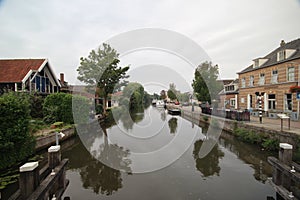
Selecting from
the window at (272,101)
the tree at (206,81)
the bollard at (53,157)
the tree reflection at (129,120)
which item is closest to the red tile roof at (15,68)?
the tree reflection at (129,120)

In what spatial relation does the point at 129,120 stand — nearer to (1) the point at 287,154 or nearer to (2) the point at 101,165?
(2) the point at 101,165

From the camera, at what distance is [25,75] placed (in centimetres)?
1620

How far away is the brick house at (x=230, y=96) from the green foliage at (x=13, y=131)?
81.2 ft

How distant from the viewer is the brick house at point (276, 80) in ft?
48.6

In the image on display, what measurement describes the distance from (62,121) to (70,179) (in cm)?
785

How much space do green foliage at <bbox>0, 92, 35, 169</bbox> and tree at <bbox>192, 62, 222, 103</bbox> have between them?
20.1 m

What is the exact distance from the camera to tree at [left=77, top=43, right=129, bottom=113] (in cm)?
2169

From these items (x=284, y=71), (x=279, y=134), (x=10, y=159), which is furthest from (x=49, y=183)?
(x=284, y=71)

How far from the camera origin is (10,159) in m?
6.47

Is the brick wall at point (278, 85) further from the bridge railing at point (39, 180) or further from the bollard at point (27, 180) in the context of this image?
the bollard at point (27, 180)

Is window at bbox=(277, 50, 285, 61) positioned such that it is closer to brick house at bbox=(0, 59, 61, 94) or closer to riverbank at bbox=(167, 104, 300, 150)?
riverbank at bbox=(167, 104, 300, 150)

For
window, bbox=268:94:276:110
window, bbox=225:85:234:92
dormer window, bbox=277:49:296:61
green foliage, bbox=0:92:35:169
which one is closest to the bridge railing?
green foliage, bbox=0:92:35:169

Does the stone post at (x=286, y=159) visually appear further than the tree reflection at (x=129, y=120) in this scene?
No

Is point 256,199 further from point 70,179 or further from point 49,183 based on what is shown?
point 70,179
